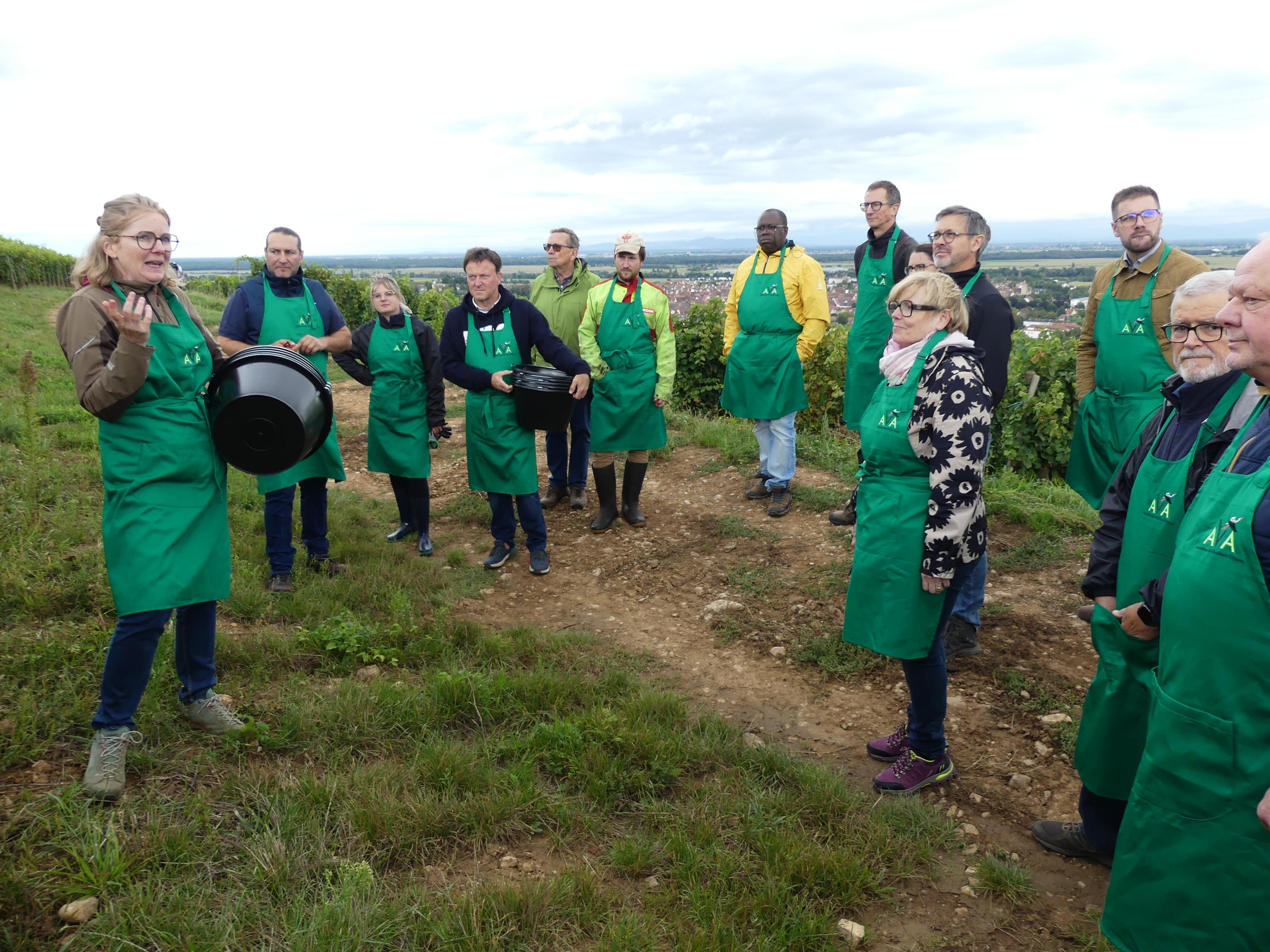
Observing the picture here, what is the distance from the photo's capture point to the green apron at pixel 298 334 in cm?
457

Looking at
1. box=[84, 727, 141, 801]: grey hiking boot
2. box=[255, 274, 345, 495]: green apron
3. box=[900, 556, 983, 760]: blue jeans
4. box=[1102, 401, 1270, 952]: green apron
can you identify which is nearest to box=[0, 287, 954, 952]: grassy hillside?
box=[84, 727, 141, 801]: grey hiking boot

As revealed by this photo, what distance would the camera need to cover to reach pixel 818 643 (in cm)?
416

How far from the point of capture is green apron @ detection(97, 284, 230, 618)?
Answer: 2.70 metres

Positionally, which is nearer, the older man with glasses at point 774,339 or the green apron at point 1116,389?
the green apron at point 1116,389

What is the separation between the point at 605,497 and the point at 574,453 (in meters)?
0.76

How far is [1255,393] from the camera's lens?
80.4 inches

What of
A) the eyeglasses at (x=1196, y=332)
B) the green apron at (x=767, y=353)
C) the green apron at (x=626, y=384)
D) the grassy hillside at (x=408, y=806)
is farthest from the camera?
the green apron at (x=767, y=353)

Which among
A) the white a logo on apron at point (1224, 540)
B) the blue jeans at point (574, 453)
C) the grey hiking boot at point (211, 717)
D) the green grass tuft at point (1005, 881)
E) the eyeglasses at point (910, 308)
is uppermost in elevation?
the eyeglasses at point (910, 308)

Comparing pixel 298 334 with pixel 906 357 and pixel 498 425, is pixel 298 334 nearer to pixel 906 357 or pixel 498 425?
pixel 498 425

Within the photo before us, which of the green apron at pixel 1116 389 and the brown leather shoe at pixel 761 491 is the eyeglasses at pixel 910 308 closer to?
the green apron at pixel 1116 389

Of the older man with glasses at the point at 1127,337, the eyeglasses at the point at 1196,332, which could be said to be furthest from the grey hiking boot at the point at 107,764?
the older man with glasses at the point at 1127,337

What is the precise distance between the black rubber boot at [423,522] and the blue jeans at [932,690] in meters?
3.56

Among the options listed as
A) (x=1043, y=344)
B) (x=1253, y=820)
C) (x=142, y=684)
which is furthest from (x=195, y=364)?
(x=1043, y=344)

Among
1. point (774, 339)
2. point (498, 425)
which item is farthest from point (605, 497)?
point (774, 339)
